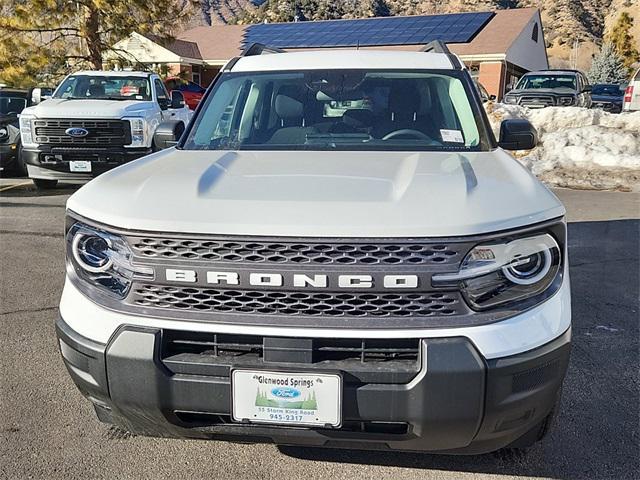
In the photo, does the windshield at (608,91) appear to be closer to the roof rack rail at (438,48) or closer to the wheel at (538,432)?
the roof rack rail at (438,48)

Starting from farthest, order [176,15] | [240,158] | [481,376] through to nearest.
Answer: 1. [176,15]
2. [240,158]
3. [481,376]

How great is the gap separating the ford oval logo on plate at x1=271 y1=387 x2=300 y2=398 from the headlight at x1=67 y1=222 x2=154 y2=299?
1.99ft

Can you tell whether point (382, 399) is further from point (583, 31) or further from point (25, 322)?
point (583, 31)

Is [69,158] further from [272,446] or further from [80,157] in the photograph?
[272,446]

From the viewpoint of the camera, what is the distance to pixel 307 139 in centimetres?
340

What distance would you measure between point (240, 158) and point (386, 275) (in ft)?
4.08

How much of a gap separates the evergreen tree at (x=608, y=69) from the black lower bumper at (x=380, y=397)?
150 ft

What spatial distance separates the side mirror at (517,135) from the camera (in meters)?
3.67

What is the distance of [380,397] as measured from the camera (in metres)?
1.99

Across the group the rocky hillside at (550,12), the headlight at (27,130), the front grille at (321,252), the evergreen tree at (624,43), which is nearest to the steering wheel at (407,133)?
the front grille at (321,252)

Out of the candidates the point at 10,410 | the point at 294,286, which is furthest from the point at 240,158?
the point at 10,410

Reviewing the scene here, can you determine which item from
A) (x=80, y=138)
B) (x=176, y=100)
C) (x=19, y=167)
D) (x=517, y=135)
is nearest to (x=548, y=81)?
(x=176, y=100)

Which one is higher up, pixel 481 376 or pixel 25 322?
A: pixel 481 376

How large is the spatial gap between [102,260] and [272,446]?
3.98ft
